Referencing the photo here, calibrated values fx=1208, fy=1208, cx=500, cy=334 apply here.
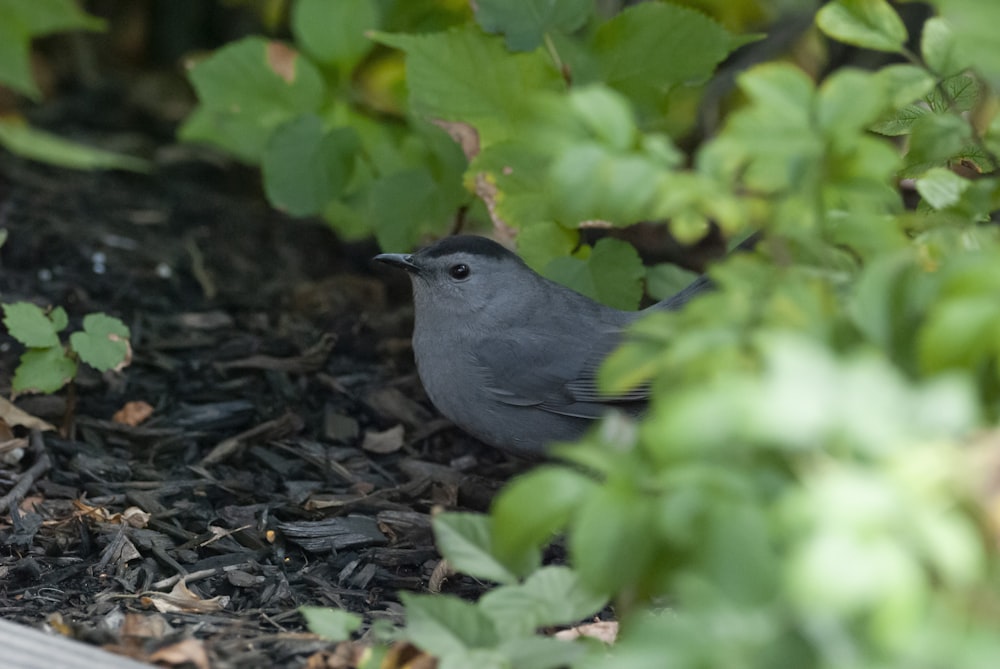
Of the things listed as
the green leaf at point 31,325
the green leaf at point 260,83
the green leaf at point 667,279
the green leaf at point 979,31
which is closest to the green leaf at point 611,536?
the green leaf at point 979,31

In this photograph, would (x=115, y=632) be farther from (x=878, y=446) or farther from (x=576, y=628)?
(x=878, y=446)

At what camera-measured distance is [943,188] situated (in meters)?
2.39

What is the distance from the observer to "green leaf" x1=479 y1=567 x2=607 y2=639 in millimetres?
2262

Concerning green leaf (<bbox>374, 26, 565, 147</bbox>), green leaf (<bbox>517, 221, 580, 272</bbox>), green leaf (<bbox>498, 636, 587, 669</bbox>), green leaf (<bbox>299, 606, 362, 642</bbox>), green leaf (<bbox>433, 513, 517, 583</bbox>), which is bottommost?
green leaf (<bbox>517, 221, 580, 272</bbox>)

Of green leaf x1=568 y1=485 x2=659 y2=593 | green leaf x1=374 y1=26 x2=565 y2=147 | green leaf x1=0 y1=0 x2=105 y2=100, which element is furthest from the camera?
green leaf x1=0 y1=0 x2=105 y2=100

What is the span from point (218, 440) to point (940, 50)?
2.51 m

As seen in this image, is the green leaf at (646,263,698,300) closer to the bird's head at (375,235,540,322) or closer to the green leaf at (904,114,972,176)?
→ the bird's head at (375,235,540,322)

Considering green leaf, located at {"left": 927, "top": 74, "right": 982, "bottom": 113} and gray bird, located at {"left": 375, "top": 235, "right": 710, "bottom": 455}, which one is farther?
gray bird, located at {"left": 375, "top": 235, "right": 710, "bottom": 455}

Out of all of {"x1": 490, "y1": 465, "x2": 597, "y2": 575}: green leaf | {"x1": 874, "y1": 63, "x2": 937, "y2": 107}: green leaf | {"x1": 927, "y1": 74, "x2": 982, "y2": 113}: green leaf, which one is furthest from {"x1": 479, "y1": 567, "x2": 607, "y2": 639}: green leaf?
{"x1": 927, "y1": 74, "x2": 982, "y2": 113}: green leaf

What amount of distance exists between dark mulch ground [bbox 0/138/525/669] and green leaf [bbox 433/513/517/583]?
0.48 metres

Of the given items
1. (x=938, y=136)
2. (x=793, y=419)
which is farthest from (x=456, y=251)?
(x=793, y=419)

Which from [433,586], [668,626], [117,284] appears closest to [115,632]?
[433,586]

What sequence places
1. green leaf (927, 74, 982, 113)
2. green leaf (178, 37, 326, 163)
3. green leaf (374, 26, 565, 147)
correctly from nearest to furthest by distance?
green leaf (927, 74, 982, 113) → green leaf (374, 26, 565, 147) → green leaf (178, 37, 326, 163)

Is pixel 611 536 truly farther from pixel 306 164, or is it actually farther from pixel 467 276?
pixel 306 164
